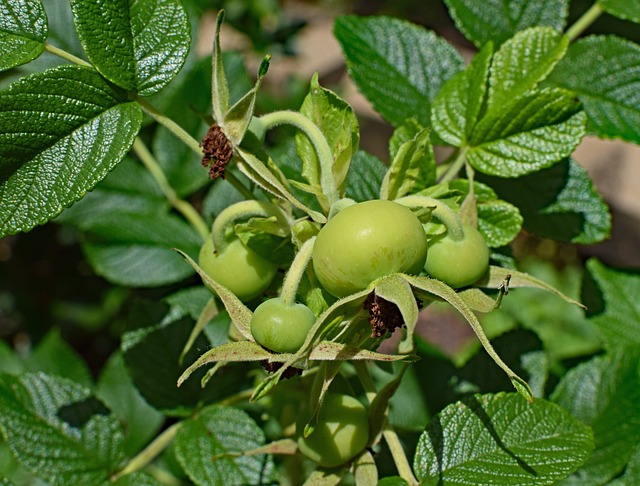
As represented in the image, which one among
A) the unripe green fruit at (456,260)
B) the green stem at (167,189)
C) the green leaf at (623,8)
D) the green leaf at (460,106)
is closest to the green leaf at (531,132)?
the green leaf at (460,106)

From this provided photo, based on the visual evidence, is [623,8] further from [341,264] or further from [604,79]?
[341,264]

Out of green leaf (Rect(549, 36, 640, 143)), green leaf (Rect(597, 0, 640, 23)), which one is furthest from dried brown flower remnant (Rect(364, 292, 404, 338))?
green leaf (Rect(597, 0, 640, 23))

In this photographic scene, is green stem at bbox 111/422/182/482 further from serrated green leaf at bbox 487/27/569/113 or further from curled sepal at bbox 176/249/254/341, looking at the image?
serrated green leaf at bbox 487/27/569/113

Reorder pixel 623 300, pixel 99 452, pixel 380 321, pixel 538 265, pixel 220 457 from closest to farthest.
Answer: pixel 380 321, pixel 220 457, pixel 99 452, pixel 623 300, pixel 538 265

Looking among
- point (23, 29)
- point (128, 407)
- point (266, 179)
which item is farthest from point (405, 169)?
point (128, 407)

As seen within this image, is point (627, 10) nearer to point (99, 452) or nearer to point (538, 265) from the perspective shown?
point (99, 452)

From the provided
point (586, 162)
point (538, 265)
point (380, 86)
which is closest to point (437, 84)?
point (380, 86)

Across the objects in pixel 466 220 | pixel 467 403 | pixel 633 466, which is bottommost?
pixel 633 466
